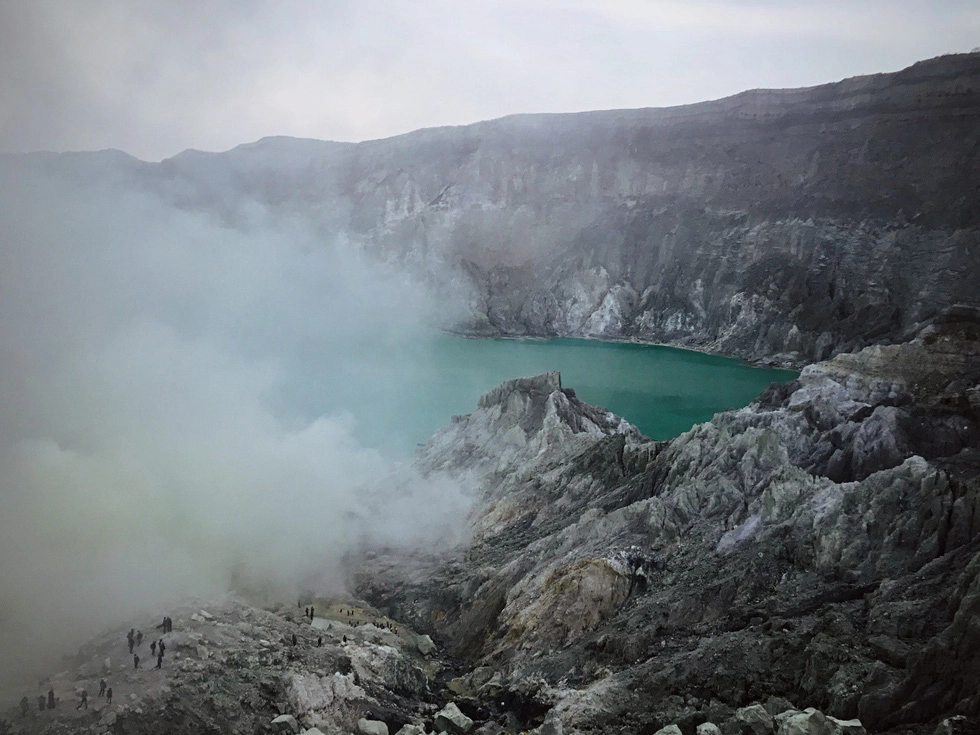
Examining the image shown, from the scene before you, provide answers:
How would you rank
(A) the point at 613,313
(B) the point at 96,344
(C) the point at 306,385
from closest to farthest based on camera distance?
(B) the point at 96,344
(C) the point at 306,385
(A) the point at 613,313

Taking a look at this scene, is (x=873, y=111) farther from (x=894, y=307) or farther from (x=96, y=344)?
(x=96, y=344)

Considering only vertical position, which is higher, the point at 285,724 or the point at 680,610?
the point at 680,610

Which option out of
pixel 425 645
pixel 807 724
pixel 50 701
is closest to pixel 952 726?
pixel 807 724

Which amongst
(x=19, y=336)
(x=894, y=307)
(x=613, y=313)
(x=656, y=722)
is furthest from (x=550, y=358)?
(x=656, y=722)

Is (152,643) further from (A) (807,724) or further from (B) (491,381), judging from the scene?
(B) (491,381)

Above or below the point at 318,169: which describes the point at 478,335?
below

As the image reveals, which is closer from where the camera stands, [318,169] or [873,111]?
[873,111]

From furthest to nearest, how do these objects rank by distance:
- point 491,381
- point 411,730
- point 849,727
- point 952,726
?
point 491,381
point 411,730
point 849,727
point 952,726
